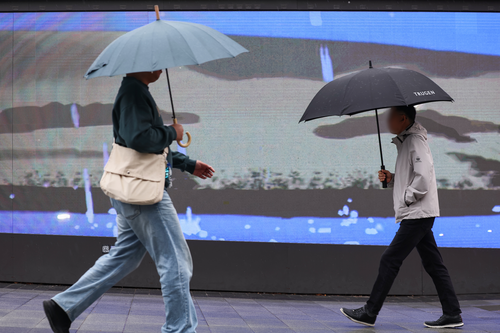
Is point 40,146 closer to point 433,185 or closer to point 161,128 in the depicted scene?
point 161,128

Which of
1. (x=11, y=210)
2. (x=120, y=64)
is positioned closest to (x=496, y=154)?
(x=120, y=64)

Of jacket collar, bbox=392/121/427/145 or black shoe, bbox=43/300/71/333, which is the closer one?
black shoe, bbox=43/300/71/333

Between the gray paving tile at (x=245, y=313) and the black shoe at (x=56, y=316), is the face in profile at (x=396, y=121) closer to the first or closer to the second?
the gray paving tile at (x=245, y=313)

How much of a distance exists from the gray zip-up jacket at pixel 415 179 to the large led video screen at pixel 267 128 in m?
1.81

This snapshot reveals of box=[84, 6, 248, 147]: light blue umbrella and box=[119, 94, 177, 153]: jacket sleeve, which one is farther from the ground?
box=[84, 6, 248, 147]: light blue umbrella

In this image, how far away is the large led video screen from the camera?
601 centimetres

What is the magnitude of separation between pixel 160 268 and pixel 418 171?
7.76 ft

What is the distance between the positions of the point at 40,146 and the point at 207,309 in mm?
3086

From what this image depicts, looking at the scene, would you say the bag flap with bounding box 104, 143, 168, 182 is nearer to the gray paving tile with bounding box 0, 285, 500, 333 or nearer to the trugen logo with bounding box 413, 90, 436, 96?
the gray paving tile with bounding box 0, 285, 500, 333

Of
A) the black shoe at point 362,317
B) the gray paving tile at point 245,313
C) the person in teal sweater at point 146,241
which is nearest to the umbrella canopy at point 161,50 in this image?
the person in teal sweater at point 146,241

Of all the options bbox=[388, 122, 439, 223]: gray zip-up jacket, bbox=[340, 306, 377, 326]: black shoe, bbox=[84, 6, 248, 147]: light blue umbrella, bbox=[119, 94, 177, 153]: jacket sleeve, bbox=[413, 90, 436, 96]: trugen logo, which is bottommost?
bbox=[340, 306, 377, 326]: black shoe

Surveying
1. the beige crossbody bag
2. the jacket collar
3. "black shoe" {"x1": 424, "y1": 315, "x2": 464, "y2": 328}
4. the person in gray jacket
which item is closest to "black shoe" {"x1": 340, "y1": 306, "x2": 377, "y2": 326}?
the person in gray jacket

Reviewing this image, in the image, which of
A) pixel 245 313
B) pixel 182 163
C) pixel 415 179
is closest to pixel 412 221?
pixel 415 179

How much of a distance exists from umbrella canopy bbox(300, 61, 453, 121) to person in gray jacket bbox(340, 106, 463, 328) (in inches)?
14.5
